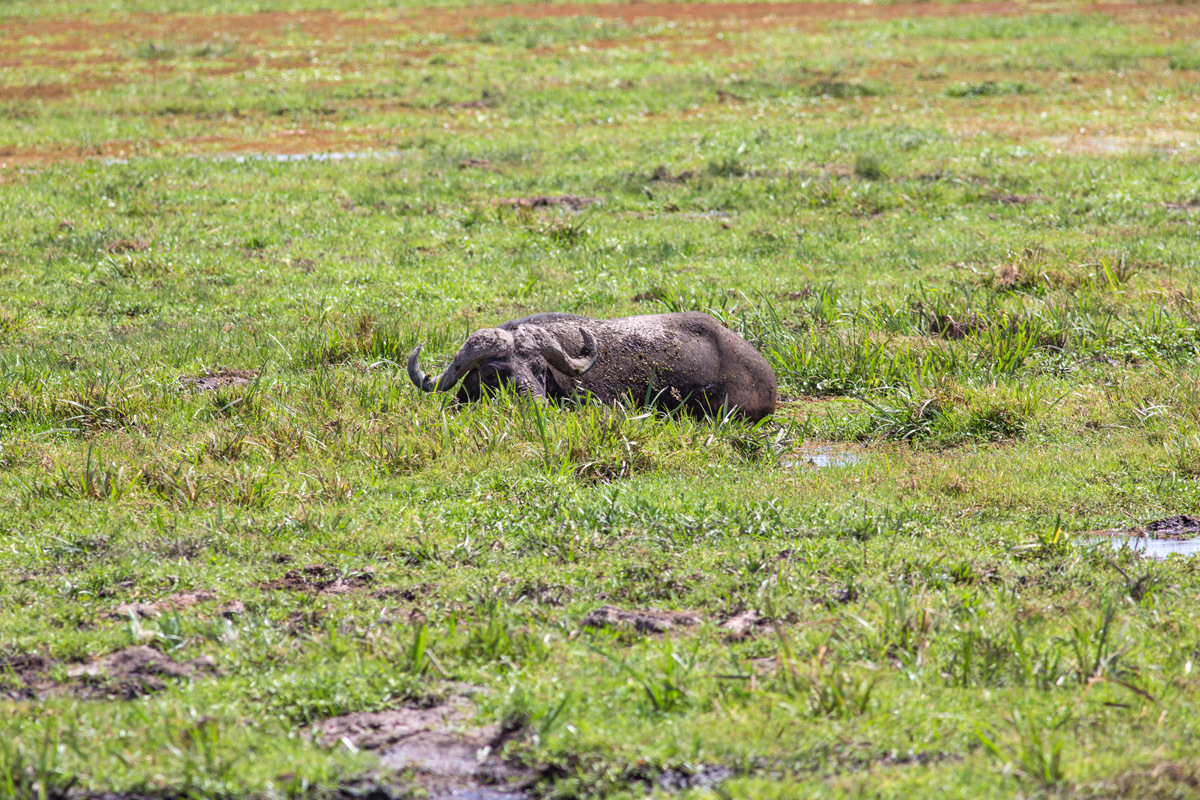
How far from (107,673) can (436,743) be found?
154cm

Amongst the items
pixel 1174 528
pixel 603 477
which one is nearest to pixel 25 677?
pixel 603 477

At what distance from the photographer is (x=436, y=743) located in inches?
190

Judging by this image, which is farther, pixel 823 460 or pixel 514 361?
pixel 514 361

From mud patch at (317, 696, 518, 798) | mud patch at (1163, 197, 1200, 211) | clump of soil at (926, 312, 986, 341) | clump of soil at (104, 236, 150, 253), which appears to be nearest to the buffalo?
clump of soil at (926, 312, 986, 341)

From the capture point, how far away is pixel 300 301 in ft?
39.3

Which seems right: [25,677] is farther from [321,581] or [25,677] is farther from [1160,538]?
[1160,538]

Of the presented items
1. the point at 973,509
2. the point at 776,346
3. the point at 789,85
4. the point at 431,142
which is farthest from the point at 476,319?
the point at 789,85

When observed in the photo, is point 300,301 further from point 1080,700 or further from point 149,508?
point 1080,700

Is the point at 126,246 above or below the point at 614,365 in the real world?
above

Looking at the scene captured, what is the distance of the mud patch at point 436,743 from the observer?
4602 mm

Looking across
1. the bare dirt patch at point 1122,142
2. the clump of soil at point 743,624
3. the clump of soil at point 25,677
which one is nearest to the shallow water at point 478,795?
the clump of soil at point 743,624

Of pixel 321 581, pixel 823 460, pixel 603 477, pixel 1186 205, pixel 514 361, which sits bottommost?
pixel 823 460

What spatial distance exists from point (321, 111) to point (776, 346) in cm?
1493

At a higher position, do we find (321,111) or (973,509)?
(321,111)
